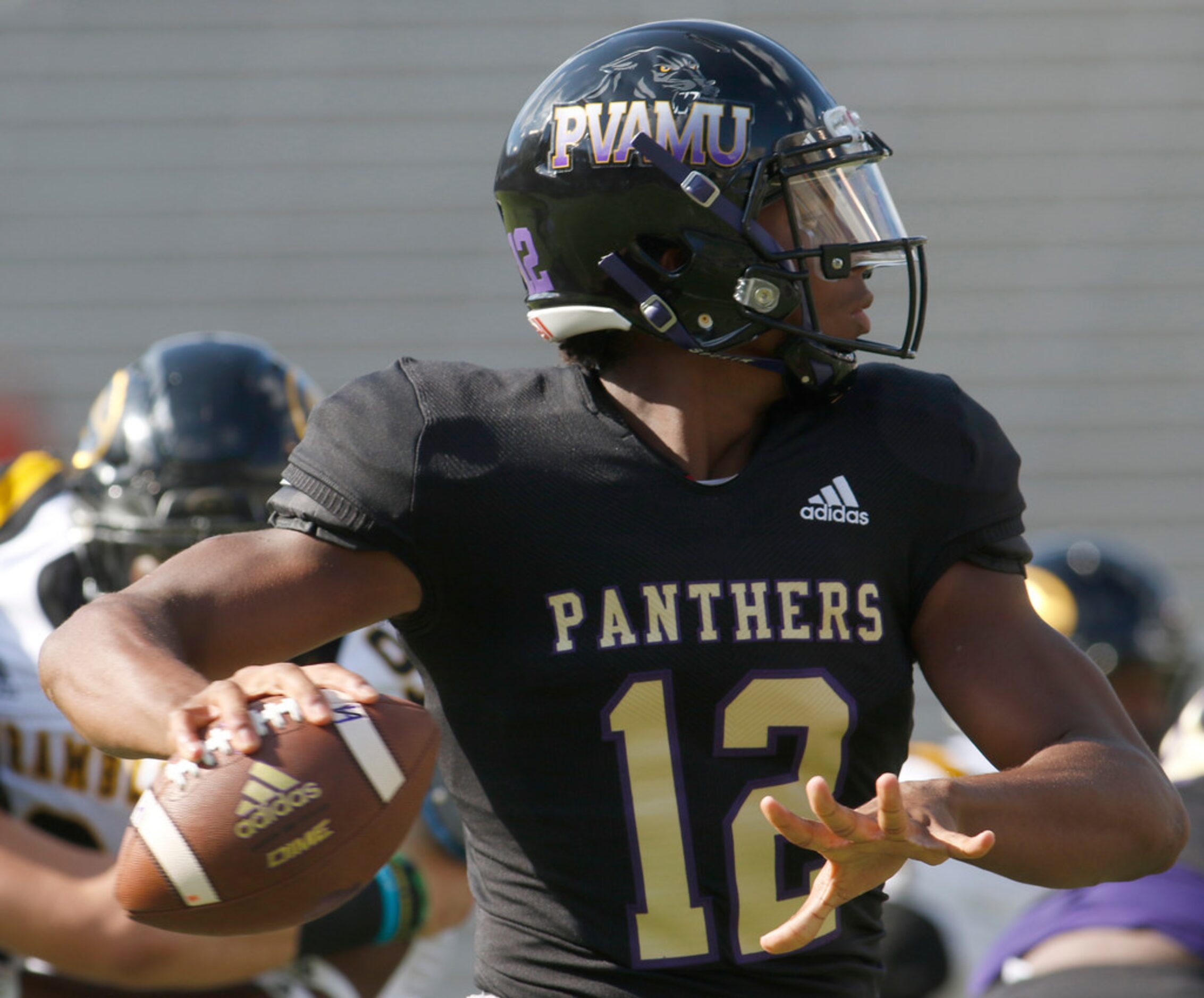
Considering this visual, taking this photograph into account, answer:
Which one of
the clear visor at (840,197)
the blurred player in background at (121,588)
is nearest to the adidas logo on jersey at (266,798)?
the clear visor at (840,197)

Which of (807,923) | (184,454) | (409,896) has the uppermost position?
(807,923)

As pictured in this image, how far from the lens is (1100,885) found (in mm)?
3033

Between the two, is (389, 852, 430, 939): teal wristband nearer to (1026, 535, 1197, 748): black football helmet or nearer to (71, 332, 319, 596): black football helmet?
(71, 332, 319, 596): black football helmet

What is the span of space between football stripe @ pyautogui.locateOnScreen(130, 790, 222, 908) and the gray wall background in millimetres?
6984

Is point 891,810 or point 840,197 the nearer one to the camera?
point 891,810

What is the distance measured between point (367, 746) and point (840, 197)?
0.98m

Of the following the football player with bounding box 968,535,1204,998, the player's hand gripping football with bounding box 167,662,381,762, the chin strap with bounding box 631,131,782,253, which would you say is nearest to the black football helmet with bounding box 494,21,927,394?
the chin strap with bounding box 631,131,782,253

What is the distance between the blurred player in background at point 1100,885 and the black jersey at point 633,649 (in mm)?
841

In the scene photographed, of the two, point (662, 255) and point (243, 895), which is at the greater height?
point (662, 255)

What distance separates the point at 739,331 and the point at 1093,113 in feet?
23.9

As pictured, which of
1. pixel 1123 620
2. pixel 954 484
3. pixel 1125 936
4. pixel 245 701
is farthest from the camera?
pixel 1123 620

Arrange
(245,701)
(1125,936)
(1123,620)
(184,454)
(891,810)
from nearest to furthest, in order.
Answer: (891,810)
(245,701)
(1125,936)
(184,454)
(1123,620)

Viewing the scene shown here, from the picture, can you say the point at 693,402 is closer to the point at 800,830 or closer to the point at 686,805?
the point at 686,805

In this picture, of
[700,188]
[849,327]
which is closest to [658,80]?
[700,188]
